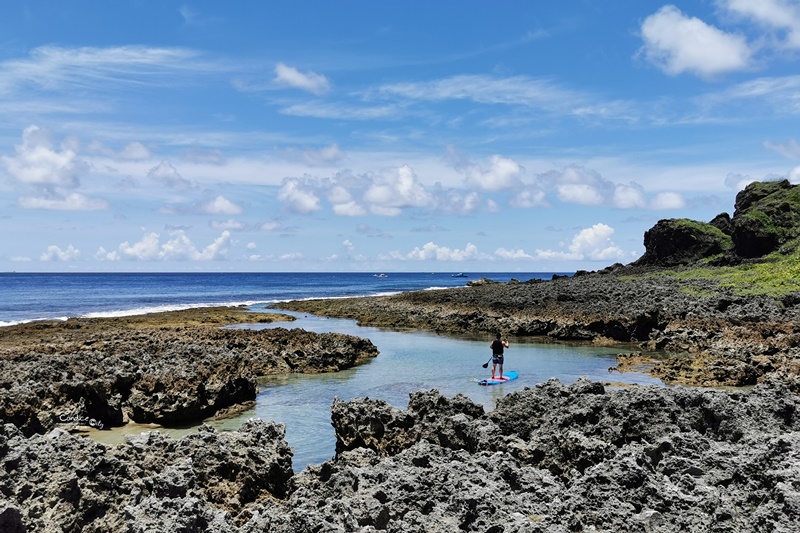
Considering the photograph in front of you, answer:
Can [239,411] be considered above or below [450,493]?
below

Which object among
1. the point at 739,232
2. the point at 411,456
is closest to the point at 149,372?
the point at 411,456

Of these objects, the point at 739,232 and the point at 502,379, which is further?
the point at 739,232

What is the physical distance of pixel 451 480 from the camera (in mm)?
8055

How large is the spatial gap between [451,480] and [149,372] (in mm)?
14801

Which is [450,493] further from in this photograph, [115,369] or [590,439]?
[115,369]

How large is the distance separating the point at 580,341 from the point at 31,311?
59.0m

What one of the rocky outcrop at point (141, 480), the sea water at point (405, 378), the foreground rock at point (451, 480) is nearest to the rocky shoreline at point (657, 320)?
the sea water at point (405, 378)

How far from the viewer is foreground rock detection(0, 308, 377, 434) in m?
16.7

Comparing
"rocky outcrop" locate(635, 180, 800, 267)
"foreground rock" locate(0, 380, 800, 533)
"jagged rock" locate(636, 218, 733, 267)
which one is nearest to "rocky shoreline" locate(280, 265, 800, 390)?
"foreground rock" locate(0, 380, 800, 533)

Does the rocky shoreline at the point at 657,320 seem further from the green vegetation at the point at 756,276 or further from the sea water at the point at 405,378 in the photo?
the sea water at the point at 405,378

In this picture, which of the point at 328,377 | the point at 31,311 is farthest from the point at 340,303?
the point at 328,377

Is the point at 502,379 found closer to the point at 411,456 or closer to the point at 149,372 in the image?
the point at 149,372

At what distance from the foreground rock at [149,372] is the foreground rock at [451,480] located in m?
7.60

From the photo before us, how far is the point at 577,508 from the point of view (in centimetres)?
730
